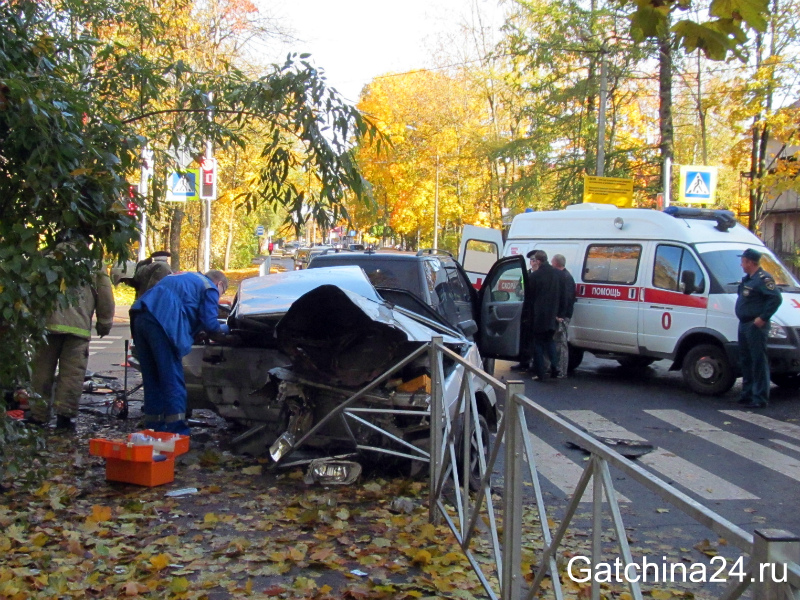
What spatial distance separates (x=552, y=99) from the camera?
26.7 metres

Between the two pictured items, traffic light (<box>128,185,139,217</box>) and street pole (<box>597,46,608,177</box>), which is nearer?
traffic light (<box>128,185,139,217</box>)

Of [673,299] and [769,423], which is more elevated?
[673,299]

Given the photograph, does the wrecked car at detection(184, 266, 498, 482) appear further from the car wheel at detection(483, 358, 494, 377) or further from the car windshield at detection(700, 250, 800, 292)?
the car windshield at detection(700, 250, 800, 292)

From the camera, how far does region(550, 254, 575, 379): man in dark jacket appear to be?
11.7 m

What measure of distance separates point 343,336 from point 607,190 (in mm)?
17396

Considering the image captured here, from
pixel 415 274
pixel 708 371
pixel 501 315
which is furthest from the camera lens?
pixel 708 371

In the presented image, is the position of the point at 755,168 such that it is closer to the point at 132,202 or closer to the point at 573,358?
the point at 573,358

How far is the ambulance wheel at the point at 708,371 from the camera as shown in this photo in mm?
10641

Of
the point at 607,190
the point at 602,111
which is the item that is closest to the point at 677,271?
the point at 607,190

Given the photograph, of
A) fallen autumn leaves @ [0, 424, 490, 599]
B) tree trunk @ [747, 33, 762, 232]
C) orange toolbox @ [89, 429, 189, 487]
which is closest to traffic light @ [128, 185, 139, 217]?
orange toolbox @ [89, 429, 189, 487]

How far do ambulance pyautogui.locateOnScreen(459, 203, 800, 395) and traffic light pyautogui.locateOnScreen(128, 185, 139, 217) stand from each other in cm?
572

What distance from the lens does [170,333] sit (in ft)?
22.4

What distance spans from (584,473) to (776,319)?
8387 mm

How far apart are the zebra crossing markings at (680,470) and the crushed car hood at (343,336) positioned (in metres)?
2.51
